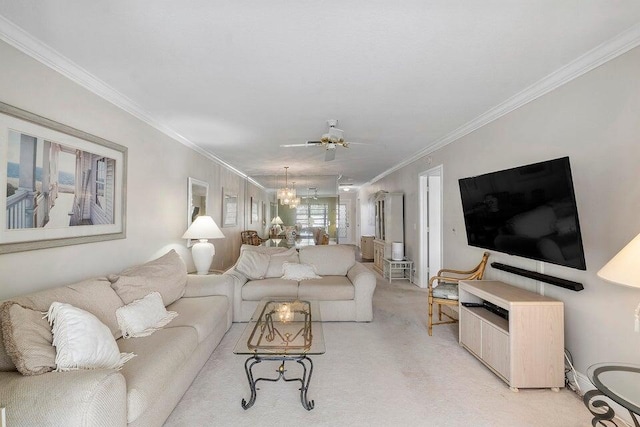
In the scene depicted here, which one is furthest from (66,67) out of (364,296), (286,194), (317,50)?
(286,194)

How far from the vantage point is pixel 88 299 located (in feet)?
6.55

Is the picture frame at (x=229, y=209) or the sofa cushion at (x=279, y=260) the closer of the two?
the sofa cushion at (x=279, y=260)

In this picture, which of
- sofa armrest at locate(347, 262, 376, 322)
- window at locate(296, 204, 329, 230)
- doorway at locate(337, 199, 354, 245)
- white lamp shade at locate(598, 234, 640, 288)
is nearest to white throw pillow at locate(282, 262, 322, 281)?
sofa armrest at locate(347, 262, 376, 322)

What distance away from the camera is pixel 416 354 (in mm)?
2920

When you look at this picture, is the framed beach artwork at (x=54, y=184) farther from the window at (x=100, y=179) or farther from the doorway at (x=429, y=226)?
the doorway at (x=429, y=226)

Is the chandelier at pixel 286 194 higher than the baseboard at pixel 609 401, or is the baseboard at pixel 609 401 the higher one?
the chandelier at pixel 286 194

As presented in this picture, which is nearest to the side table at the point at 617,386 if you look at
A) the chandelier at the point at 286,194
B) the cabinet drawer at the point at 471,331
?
the cabinet drawer at the point at 471,331

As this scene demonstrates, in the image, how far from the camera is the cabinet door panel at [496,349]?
236 cm

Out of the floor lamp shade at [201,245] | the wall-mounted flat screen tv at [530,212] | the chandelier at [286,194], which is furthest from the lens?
the chandelier at [286,194]

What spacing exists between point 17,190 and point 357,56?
8.14 ft

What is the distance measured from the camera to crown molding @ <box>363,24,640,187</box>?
1.91 m

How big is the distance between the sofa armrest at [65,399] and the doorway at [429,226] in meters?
5.00

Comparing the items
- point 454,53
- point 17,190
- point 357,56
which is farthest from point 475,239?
point 17,190

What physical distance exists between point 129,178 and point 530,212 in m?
3.85
